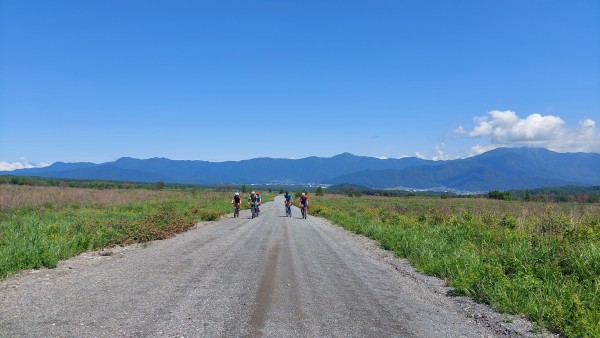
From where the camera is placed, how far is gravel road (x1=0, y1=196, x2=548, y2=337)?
19.0 feet

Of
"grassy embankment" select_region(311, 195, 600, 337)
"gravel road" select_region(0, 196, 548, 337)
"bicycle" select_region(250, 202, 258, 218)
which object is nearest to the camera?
"gravel road" select_region(0, 196, 548, 337)

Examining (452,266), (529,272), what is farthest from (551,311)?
(452,266)

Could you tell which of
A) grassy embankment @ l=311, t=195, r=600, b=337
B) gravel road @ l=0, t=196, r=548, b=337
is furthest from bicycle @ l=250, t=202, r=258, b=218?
gravel road @ l=0, t=196, r=548, b=337

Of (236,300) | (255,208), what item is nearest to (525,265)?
(236,300)

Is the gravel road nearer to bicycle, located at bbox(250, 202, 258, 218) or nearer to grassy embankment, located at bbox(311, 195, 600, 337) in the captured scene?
grassy embankment, located at bbox(311, 195, 600, 337)

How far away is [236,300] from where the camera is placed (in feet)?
23.8

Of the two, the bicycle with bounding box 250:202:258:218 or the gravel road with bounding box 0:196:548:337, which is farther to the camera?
the bicycle with bounding box 250:202:258:218

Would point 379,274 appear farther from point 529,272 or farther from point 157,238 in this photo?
point 157,238

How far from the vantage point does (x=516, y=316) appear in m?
7.03

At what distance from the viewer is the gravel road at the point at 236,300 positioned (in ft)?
19.0

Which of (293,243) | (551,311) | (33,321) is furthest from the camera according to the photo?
(293,243)

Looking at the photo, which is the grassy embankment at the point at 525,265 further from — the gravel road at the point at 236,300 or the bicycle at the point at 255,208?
the bicycle at the point at 255,208

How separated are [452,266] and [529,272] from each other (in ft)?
5.65

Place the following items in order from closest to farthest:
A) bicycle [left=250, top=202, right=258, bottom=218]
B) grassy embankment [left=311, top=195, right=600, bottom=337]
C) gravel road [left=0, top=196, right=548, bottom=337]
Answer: gravel road [left=0, top=196, right=548, bottom=337] → grassy embankment [left=311, top=195, right=600, bottom=337] → bicycle [left=250, top=202, right=258, bottom=218]
